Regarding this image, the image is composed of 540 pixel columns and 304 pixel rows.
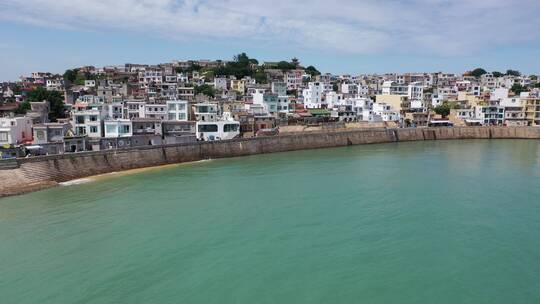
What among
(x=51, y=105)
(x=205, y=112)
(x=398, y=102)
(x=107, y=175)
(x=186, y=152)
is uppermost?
(x=398, y=102)

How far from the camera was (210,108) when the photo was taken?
4309 cm

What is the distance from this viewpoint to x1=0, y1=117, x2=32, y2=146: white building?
1202 inches

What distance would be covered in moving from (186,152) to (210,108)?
8.11 metres

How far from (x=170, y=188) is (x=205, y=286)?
13.6 m

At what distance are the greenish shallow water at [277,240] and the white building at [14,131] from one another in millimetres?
8969

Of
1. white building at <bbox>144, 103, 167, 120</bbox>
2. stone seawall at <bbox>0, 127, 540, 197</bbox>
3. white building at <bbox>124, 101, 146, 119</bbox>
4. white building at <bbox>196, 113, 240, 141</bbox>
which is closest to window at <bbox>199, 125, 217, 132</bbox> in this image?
white building at <bbox>196, 113, 240, 141</bbox>

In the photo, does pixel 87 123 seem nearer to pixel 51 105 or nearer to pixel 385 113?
pixel 51 105

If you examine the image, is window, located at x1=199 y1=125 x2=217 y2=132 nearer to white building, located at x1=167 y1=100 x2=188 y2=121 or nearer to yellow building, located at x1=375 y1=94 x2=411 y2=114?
white building, located at x1=167 y1=100 x2=188 y2=121

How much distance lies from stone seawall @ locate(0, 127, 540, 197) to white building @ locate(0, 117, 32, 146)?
17.5 ft

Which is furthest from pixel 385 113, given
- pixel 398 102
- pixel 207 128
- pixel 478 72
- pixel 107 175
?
pixel 478 72

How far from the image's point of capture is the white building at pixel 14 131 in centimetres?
3053

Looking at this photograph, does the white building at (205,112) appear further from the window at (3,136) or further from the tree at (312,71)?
the tree at (312,71)

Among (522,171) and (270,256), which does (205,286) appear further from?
(522,171)

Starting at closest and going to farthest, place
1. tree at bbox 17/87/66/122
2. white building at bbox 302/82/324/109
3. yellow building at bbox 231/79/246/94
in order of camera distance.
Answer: tree at bbox 17/87/66/122 → white building at bbox 302/82/324/109 → yellow building at bbox 231/79/246/94
